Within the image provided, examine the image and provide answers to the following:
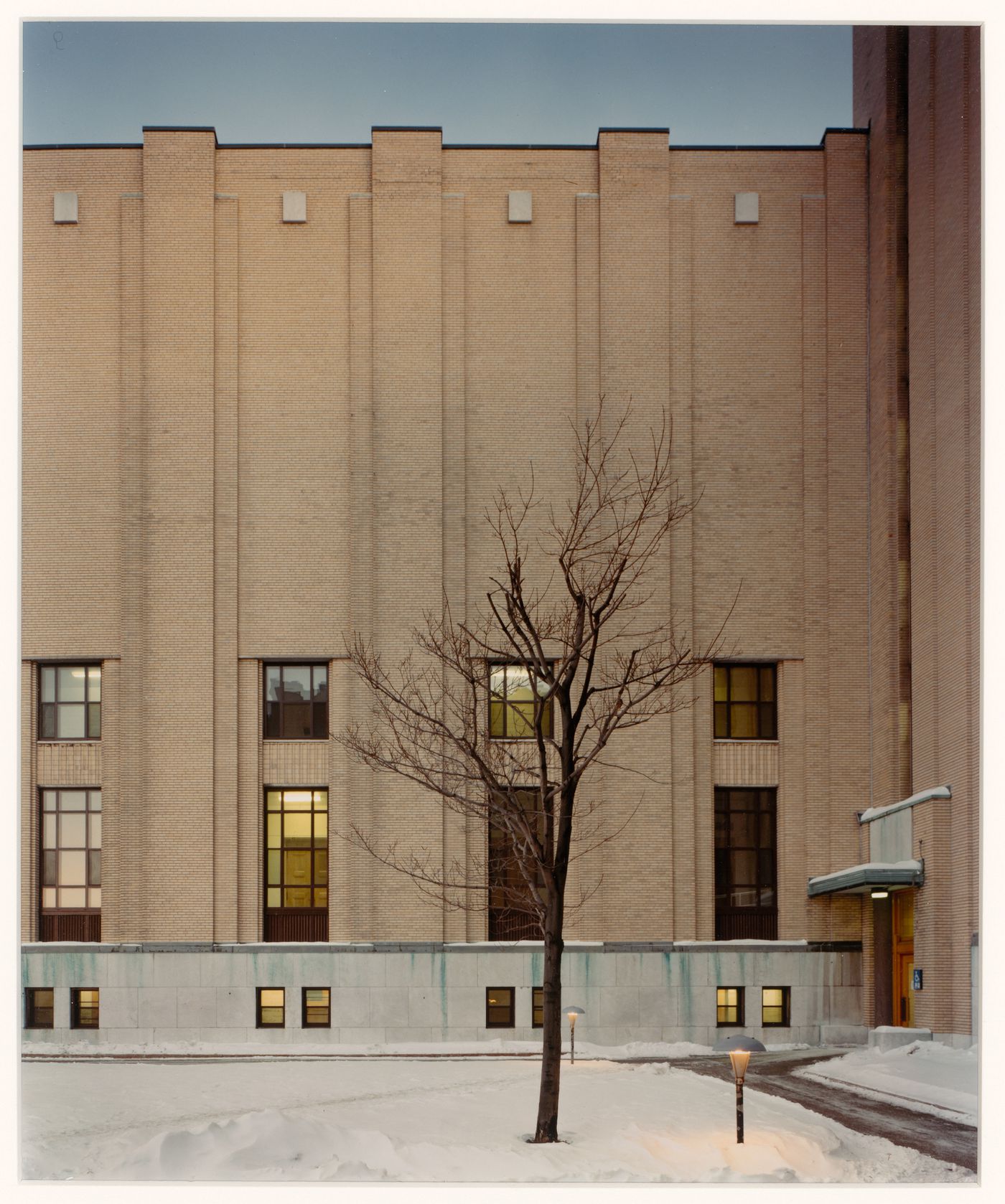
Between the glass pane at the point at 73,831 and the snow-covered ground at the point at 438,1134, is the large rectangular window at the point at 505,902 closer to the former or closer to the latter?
the snow-covered ground at the point at 438,1134

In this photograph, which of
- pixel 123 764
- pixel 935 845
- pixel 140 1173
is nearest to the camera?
pixel 140 1173

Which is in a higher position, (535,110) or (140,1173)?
(535,110)

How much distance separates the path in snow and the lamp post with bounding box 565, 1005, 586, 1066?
2073 millimetres

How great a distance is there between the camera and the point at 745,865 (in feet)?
97.3

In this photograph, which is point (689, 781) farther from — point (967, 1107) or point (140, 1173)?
point (140, 1173)

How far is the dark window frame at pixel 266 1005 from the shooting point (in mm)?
28531

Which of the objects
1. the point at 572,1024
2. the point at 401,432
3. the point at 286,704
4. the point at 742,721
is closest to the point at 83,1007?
the point at 286,704

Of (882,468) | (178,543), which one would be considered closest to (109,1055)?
(178,543)

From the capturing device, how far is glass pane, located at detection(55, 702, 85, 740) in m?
29.8

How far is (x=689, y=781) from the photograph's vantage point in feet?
96.1

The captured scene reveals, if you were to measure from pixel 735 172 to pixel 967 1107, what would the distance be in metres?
19.2

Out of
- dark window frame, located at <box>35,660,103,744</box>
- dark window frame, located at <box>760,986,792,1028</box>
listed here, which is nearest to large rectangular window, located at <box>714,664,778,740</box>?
dark window frame, located at <box>760,986,792,1028</box>

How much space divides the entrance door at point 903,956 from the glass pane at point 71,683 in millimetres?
17602

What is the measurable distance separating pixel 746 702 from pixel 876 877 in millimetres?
5206
